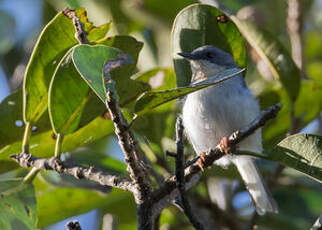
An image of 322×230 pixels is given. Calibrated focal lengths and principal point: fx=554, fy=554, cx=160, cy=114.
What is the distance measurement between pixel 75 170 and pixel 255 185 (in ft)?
4.85

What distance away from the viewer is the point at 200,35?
2564 mm

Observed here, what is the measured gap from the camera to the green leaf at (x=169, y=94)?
1.80m

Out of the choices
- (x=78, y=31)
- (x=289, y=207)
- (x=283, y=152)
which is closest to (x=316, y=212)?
(x=289, y=207)

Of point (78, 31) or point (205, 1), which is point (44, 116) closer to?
point (78, 31)

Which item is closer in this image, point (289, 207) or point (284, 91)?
point (284, 91)

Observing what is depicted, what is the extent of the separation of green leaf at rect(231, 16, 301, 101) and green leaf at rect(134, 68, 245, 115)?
3.26 ft

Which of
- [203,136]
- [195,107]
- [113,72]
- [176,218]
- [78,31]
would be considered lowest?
[176,218]

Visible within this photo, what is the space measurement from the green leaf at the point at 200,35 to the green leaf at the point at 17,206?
32.7 inches

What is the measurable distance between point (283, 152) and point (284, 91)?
1.31 metres

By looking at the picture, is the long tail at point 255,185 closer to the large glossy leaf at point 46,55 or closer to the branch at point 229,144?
the branch at point 229,144

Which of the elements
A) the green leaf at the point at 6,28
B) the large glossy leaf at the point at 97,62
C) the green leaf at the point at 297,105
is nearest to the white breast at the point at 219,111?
the green leaf at the point at 297,105

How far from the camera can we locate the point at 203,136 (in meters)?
3.12

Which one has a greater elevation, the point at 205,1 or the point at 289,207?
the point at 205,1

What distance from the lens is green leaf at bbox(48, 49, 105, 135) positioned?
7.37 feet
